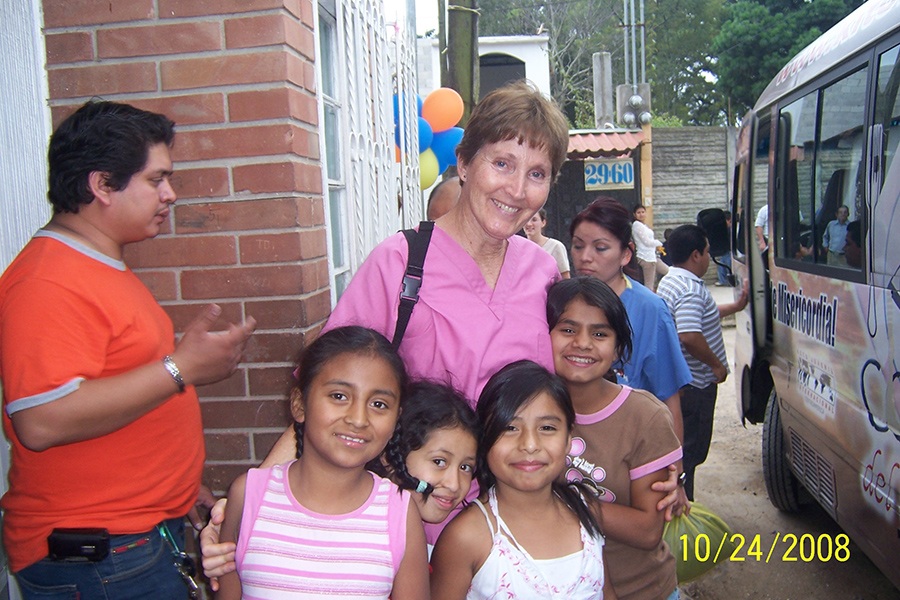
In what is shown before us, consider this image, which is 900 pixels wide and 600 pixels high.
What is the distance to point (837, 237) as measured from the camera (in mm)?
3074

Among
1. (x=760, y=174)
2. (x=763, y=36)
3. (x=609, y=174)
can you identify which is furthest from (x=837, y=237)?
(x=763, y=36)

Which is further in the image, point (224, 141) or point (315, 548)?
point (224, 141)

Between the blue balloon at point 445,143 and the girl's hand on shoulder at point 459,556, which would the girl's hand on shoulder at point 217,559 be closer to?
the girl's hand on shoulder at point 459,556

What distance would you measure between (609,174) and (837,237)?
974cm

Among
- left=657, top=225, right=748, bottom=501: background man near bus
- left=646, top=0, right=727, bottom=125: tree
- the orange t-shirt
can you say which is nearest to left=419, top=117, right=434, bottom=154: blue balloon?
left=657, top=225, right=748, bottom=501: background man near bus

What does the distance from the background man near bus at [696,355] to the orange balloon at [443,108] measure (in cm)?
190

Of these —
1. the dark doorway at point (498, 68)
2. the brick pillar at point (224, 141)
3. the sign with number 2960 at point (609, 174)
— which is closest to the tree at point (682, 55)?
the dark doorway at point (498, 68)

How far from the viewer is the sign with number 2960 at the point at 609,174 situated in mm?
12516

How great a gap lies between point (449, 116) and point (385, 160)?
1370 mm

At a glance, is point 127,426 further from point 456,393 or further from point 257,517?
point 456,393

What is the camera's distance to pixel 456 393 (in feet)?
5.91

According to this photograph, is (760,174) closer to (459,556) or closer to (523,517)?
(523,517)

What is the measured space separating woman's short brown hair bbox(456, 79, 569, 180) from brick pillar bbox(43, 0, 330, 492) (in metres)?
0.61
